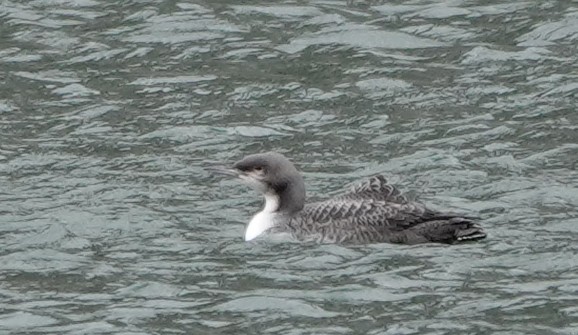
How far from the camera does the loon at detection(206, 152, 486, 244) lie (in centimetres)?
1944

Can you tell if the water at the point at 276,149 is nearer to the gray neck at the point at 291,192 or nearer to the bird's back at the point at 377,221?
the bird's back at the point at 377,221

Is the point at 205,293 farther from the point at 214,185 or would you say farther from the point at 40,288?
the point at 214,185

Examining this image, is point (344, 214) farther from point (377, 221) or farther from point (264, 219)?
point (264, 219)

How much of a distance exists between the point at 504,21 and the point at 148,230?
277 inches

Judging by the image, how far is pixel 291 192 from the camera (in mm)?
20219

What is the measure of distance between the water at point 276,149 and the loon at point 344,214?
0.76 feet

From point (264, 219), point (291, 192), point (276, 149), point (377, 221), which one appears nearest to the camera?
point (377, 221)

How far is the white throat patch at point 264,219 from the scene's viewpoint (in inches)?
781

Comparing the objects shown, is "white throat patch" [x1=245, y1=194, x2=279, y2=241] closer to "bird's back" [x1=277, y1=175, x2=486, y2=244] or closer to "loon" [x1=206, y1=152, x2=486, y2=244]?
"loon" [x1=206, y1=152, x2=486, y2=244]

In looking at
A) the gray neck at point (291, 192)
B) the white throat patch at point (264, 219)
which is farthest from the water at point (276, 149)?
the gray neck at point (291, 192)

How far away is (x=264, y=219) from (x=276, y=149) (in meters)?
2.48

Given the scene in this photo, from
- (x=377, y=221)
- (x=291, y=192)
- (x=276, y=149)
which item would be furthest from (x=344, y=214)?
(x=276, y=149)

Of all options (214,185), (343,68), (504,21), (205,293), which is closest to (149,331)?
(205,293)

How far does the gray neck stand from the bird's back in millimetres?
134
